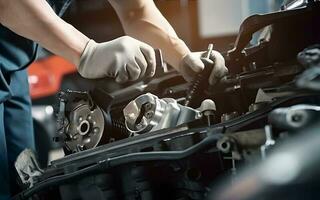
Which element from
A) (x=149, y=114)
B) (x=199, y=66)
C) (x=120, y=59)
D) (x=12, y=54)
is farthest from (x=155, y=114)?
(x=12, y=54)

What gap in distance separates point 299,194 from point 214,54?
22.7 inches

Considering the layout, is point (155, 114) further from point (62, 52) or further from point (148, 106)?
point (62, 52)

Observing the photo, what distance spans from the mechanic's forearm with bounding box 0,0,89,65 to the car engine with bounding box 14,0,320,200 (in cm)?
9

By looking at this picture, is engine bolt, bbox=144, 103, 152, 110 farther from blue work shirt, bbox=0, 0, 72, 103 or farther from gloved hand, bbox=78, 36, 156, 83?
blue work shirt, bbox=0, 0, 72, 103

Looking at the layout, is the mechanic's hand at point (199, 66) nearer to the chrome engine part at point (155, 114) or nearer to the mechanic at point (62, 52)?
the mechanic at point (62, 52)

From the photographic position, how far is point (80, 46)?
3.60 ft

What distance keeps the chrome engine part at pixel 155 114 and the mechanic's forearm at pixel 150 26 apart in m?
0.37

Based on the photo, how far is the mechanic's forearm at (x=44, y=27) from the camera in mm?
1085

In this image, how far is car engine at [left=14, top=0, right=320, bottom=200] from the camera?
2.11 feet

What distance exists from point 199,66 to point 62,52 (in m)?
0.29

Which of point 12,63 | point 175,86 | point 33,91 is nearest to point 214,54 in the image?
point 175,86

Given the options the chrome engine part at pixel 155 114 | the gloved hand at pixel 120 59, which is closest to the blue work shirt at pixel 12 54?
the gloved hand at pixel 120 59

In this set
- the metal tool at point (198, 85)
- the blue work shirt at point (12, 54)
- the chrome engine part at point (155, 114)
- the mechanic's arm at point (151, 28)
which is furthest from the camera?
the mechanic's arm at point (151, 28)

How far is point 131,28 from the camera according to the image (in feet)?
4.73
